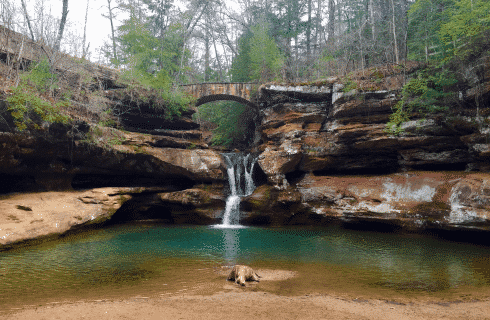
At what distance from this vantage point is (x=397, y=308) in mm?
4371

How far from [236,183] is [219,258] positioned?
9.20 meters

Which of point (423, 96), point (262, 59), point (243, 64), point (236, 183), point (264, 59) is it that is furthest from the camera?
point (243, 64)

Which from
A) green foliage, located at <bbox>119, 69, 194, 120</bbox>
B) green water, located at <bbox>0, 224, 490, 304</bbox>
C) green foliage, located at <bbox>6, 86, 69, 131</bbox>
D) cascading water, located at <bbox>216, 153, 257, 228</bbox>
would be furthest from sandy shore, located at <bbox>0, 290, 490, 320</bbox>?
green foliage, located at <bbox>119, 69, 194, 120</bbox>

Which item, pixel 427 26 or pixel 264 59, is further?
pixel 264 59

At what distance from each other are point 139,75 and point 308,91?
1040 cm

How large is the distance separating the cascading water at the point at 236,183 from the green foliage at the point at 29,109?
8820 millimetres

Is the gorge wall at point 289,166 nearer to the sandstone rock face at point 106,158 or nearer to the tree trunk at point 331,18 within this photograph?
the sandstone rock face at point 106,158

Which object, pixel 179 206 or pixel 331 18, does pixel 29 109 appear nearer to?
pixel 179 206

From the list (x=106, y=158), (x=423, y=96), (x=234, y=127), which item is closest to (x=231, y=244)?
(x=106, y=158)

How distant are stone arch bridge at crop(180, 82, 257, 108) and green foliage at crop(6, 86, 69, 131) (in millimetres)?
9133

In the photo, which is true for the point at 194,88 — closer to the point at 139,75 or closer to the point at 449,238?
the point at 139,75

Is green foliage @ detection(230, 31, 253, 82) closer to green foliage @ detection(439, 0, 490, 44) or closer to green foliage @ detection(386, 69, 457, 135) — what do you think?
green foliage @ detection(386, 69, 457, 135)

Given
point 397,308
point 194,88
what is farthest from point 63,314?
point 194,88

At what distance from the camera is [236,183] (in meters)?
16.9
